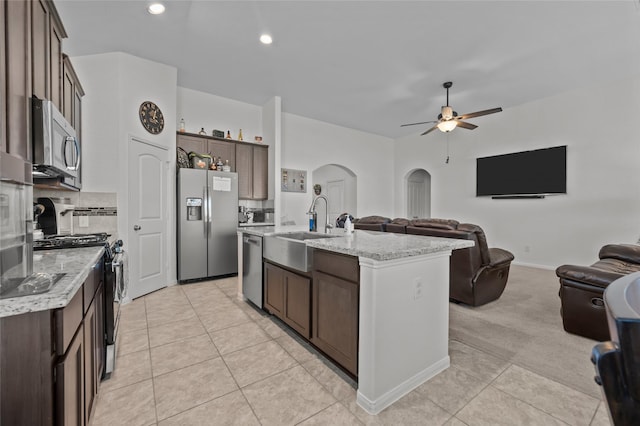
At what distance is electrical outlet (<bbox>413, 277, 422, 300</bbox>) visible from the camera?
1676 mm

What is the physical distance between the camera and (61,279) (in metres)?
0.96

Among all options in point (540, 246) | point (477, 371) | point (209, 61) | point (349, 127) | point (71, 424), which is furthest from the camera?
point (349, 127)

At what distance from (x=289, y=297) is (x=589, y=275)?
8.20 feet

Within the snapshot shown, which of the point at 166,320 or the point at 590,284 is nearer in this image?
the point at 590,284

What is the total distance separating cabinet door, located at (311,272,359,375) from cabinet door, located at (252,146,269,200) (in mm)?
3271

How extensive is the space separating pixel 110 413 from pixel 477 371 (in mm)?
2263

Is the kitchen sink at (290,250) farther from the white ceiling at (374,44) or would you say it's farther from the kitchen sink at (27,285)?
the white ceiling at (374,44)

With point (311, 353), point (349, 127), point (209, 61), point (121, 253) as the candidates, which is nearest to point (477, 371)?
point (311, 353)

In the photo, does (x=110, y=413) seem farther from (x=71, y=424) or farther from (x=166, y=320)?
(x=166, y=320)

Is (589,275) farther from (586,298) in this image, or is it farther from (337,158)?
(337,158)

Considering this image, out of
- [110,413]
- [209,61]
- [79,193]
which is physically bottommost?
[110,413]

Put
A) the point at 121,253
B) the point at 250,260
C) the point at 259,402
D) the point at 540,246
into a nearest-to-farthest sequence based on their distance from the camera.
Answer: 1. the point at 259,402
2. the point at 121,253
3. the point at 250,260
4. the point at 540,246

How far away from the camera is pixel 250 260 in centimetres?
305

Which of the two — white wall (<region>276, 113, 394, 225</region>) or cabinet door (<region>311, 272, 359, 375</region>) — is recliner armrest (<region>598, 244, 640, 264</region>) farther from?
white wall (<region>276, 113, 394, 225</region>)
